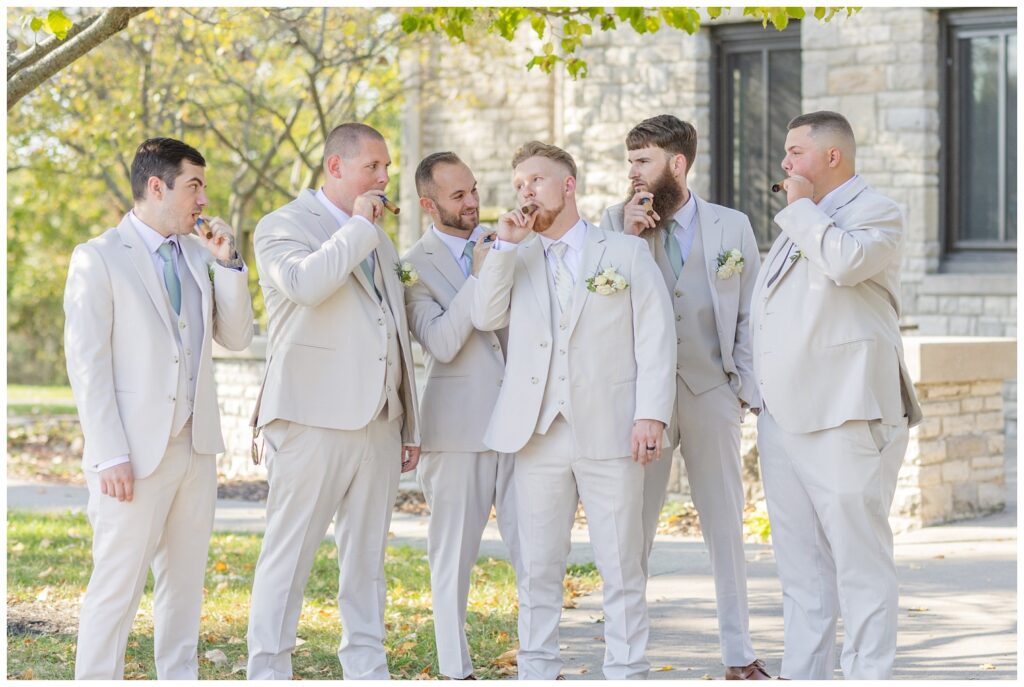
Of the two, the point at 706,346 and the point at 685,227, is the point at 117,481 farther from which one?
the point at 685,227

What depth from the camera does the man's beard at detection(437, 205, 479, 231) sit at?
18.2ft

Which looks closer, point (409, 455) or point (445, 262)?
point (409, 455)

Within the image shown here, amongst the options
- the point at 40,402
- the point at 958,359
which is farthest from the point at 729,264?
the point at 40,402

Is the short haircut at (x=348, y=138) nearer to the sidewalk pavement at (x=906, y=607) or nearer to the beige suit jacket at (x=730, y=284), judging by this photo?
the beige suit jacket at (x=730, y=284)

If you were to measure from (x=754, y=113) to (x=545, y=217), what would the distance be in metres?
10.6

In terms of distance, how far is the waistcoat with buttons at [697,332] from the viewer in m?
5.46

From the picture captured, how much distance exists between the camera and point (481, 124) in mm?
17312

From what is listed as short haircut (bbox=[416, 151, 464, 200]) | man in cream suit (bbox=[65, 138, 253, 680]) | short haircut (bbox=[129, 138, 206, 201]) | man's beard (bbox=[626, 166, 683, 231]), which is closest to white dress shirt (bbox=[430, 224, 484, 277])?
short haircut (bbox=[416, 151, 464, 200])

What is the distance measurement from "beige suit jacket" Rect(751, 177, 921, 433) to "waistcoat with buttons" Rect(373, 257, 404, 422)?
1.45 m

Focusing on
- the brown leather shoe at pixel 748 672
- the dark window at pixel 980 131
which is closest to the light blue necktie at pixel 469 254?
the brown leather shoe at pixel 748 672

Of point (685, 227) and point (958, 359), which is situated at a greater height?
point (685, 227)

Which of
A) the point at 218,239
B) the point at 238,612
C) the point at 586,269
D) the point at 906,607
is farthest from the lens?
the point at 238,612

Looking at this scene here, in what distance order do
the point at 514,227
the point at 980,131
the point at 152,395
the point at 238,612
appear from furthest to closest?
1. the point at 980,131
2. the point at 238,612
3. the point at 514,227
4. the point at 152,395

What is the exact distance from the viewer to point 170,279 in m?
4.86
